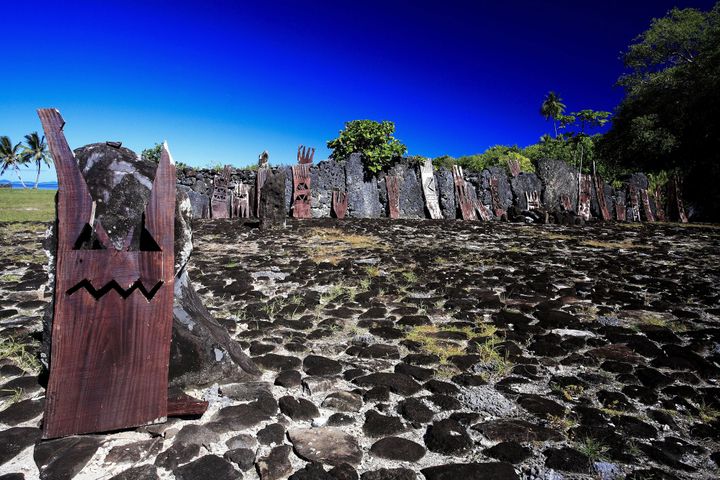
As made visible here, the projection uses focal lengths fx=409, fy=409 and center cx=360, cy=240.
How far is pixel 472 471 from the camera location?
1.87 metres

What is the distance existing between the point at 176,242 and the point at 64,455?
117cm

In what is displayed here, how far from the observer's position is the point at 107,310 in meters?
1.95

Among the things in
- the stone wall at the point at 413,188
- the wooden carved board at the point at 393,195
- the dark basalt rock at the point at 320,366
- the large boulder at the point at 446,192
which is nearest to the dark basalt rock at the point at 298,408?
the dark basalt rock at the point at 320,366

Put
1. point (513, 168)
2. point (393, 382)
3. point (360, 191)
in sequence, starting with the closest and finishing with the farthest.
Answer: point (393, 382), point (360, 191), point (513, 168)

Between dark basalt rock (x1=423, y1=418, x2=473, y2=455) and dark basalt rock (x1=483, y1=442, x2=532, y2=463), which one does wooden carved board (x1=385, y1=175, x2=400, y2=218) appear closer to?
dark basalt rock (x1=423, y1=418, x2=473, y2=455)

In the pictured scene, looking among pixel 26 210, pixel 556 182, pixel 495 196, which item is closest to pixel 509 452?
pixel 495 196

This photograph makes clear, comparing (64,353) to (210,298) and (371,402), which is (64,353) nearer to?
(371,402)

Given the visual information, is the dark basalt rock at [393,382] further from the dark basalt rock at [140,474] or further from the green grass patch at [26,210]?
the green grass patch at [26,210]

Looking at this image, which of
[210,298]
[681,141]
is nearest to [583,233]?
[210,298]

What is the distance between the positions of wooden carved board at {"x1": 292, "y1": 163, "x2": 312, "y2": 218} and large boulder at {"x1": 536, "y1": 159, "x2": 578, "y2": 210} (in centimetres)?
1009

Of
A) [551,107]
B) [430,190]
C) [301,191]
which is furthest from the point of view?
[551,107]

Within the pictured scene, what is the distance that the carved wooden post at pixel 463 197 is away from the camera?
16.8 metres

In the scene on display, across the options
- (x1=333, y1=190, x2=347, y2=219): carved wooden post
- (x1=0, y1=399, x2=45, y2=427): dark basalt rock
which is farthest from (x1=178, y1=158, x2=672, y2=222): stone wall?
(x1=0, y1=399, x2=45, y2=427): dark basalt rock

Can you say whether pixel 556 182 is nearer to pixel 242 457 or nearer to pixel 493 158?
pixel 493 158
